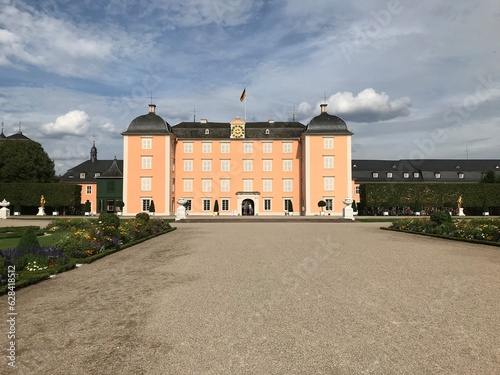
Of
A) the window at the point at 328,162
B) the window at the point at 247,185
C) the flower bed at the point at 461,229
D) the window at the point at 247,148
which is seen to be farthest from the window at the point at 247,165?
the flower bed at the point at 461,229

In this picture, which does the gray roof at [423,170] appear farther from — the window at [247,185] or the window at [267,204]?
the window at [247,185]

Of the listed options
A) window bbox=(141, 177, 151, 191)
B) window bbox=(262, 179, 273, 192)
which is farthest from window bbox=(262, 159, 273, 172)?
window bbox=(141, 177, 151, 191)

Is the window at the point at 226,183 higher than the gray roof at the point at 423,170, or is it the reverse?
the gray roof at the point at 423,170

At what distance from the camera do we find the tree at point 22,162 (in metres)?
46.1

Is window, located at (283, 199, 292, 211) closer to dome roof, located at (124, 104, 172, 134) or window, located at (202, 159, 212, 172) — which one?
window, located at (202, 159, 212, 172)

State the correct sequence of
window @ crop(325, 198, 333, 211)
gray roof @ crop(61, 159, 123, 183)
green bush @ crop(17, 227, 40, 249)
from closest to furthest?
1. green bush @ crop(17, 227, 40, 249)
2. window @ crop(325, 198, 333, 211)
3. gray roof @ crop(61, 159, 123, 183)

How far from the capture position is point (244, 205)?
45688 mm

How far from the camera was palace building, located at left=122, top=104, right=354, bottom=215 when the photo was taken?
42125 mm

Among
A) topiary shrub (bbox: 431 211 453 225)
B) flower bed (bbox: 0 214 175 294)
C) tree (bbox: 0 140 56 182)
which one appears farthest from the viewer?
tree (bbox: 0 140 56 182)

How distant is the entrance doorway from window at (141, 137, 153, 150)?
41.0 ft

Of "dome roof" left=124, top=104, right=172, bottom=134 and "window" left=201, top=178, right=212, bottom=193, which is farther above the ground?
"dome roof" left=124, top=104, right=172, bottom=134

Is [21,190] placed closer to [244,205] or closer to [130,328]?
[244,205]

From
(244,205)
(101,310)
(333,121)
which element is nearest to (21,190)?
(244,205)

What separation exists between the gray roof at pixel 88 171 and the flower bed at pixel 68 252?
46410 millimetres
